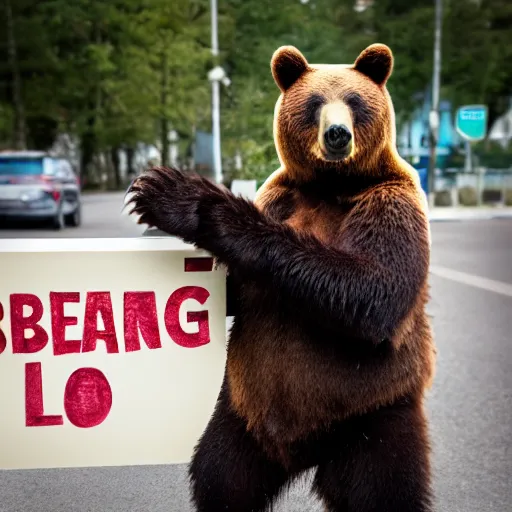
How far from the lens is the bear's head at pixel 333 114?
2043mm

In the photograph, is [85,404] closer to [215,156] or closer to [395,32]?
[215,156]

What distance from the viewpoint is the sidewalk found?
801 inches

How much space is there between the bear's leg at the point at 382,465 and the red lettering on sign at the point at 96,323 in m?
0.63

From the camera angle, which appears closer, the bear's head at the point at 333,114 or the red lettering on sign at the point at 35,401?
the bear's head at the point at 333,114

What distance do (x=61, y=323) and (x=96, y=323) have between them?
9 centimetres

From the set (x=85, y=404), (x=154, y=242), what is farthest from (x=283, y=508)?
(x=154, y=242)

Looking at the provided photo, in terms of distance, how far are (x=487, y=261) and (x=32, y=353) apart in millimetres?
10160

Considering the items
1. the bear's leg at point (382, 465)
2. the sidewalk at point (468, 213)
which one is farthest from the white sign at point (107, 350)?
the sidewalk at point (468, 213)

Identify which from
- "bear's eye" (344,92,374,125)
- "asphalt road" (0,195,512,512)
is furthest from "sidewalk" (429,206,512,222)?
"bear's eye" (344,92,374,125)

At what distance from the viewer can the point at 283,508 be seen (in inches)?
130

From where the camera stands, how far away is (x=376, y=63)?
2.21 metres

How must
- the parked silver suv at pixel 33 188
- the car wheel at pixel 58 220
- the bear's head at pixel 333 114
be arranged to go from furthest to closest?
1. the car wheel at pixel 58 220
2. the parked silver suv at pixel 33 188
3. the bear's head at pixel 333 114

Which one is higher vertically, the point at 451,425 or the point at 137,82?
the point at 137,82

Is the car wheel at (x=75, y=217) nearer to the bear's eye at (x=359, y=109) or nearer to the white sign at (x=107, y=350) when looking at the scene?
the white sign at (x=107, y=350)
